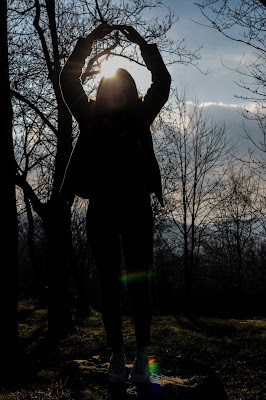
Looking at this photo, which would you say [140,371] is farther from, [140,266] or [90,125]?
[90,125]

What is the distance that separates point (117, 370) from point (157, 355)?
1177 millimetres

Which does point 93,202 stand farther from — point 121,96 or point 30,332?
point 30,332

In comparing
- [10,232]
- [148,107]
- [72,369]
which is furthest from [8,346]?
[148,107]

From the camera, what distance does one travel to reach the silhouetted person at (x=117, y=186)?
105 inches

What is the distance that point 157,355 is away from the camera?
373 centimetres

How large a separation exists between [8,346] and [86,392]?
14.1ft

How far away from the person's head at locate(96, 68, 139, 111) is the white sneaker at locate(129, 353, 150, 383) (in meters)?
1.73

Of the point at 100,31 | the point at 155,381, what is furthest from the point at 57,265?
→ the point at 100,31

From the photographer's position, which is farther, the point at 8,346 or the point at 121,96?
the point at 8,346

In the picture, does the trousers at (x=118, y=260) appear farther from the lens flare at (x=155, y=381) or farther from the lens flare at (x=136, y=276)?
the lens flare at (x=155, y=381)

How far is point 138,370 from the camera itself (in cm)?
268

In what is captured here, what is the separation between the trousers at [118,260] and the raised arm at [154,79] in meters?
0.73

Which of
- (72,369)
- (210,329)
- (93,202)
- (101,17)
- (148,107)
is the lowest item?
(210,329)

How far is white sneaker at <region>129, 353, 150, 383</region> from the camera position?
2.67 metres
